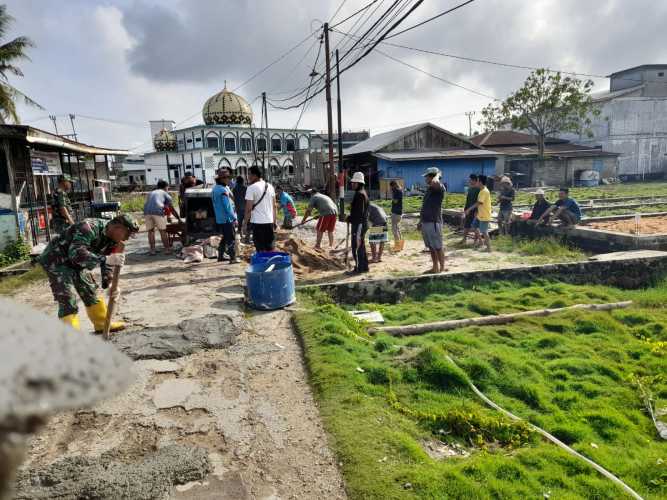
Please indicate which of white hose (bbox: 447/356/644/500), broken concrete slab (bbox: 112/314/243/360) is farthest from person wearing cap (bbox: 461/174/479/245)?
white hose (bbox: 447/356/644/500)

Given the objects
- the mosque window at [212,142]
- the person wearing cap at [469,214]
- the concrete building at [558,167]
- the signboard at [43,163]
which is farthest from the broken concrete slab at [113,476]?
the mosque window at [212,142]

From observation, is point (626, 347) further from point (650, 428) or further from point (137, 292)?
point (137, 292)

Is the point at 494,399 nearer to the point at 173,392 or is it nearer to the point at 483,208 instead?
the point at 173,392

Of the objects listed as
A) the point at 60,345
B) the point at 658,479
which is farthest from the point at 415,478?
the point at 60,345

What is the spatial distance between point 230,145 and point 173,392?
45.3 metres

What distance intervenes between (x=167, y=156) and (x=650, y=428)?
159ft

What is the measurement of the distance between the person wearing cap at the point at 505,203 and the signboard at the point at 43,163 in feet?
38.0

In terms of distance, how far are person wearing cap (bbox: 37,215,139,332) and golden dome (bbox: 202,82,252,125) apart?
4417 centimetres

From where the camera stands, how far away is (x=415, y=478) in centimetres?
274

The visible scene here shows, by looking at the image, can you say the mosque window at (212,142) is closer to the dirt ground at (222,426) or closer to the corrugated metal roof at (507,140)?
the corrugated metal roof at (507,140)

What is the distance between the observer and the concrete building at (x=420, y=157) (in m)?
27.8

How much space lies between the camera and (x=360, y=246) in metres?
8.10

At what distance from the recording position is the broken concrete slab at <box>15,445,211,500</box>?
2.64 meters

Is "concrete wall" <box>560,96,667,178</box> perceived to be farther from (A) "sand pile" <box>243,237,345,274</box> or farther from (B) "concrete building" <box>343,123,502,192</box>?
(A) "sand pile" <box>243,237,345,274</box>
